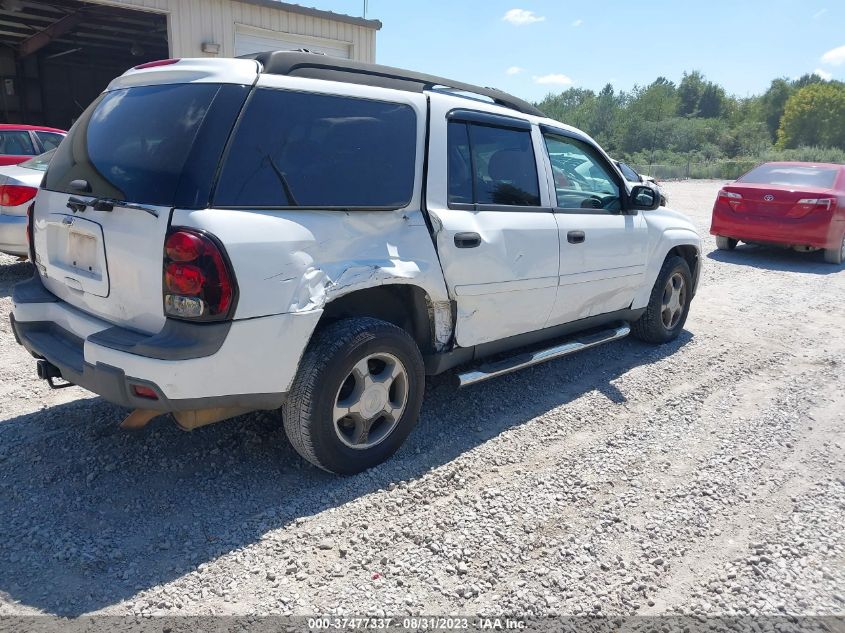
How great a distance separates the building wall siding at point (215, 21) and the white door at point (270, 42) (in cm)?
8

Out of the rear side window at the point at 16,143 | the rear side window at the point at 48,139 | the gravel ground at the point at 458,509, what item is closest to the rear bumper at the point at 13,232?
the gravel ground at the point at 458,509

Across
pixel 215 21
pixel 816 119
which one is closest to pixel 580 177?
pixel 215 21

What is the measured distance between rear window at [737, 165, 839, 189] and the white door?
8088 millimetres

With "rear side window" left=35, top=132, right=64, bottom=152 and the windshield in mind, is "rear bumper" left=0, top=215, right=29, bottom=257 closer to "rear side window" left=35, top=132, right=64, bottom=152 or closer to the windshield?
the windshield

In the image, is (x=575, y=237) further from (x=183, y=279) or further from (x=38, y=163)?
(x=38, y=163)

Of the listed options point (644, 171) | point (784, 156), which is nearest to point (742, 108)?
point (784, 156)

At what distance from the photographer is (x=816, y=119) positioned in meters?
90.1

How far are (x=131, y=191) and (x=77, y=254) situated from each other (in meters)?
0.55

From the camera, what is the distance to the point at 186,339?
2.59 metres

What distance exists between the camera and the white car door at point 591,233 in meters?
4.29

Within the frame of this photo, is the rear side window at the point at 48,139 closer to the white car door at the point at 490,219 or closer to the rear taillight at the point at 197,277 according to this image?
the white car door at the point at 490,219

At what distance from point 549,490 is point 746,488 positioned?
1.08 metres

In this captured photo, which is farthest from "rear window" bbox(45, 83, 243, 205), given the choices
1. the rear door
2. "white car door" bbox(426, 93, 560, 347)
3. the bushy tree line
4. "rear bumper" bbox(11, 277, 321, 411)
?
the bushy tree line

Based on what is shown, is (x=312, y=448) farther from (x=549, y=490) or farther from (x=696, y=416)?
(x=696, y=416)
